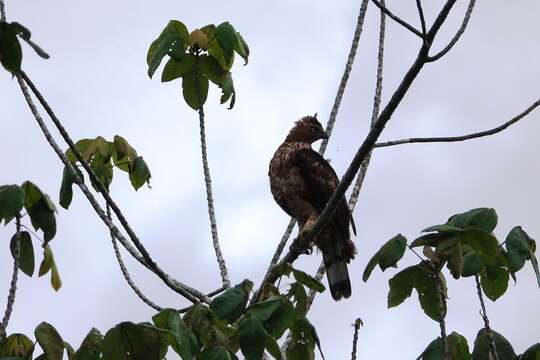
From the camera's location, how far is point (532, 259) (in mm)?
3600

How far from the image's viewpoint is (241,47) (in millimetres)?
4969

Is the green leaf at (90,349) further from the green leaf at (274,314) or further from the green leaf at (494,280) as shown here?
the green leaf at (494,280)

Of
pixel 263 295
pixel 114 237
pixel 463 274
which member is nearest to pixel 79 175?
pixel 114 237

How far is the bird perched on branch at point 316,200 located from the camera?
7.40m

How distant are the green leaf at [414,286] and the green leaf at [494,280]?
10.0 inches

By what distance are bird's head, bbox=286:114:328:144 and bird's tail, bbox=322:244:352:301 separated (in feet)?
4.49

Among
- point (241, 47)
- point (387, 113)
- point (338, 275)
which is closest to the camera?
point (387, 113)

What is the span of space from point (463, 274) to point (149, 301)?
5.89ft

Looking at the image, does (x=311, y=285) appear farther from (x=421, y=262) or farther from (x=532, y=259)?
(x=532, y=259)

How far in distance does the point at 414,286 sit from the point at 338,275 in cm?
373

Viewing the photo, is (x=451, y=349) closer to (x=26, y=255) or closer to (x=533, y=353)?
(x=533, y=353)

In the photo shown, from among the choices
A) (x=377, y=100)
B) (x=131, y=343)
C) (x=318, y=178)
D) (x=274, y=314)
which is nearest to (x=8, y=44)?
(x=131, y=343)

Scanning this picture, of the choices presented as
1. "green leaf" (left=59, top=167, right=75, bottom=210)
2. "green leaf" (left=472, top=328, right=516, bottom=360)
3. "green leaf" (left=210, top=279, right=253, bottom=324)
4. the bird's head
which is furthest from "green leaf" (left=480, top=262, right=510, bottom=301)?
the bird's head

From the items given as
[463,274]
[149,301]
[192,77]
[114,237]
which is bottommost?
[463,274]
